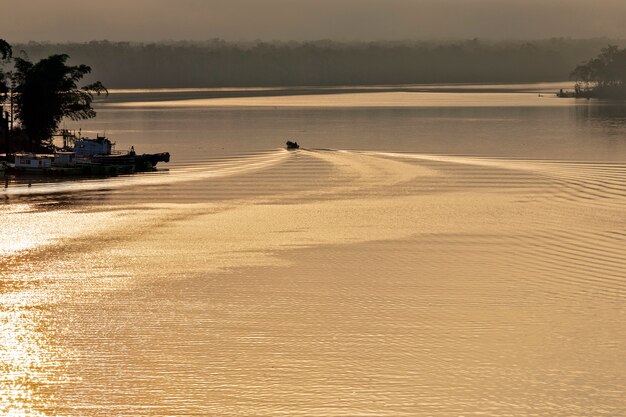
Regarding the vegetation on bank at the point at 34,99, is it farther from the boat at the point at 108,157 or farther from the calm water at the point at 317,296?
the calm water at the point at 317,296

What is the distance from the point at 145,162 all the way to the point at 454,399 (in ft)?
235

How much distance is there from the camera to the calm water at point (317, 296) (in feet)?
89.4

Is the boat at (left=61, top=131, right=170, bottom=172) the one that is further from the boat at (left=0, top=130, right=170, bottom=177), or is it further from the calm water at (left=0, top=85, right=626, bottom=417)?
the calm water at (left=0, top=85, right=626, bottom=417)

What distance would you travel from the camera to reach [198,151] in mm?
114750

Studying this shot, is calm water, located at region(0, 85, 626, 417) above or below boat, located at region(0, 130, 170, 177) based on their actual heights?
below

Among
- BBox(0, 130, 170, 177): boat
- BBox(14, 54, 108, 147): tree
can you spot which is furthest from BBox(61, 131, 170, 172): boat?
BBox(14, 54, 108, 147): tree

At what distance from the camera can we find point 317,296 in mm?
37938

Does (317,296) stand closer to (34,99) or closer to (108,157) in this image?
(108,157)

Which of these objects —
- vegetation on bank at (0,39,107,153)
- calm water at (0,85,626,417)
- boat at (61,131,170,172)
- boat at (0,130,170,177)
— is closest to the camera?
calm water at (0,85,626,417)

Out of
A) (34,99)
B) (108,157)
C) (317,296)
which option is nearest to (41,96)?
(34,99)

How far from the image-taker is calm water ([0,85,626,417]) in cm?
2723

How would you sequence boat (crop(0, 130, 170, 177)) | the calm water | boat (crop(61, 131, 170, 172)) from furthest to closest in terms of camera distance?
boat (crop(61, 131, 170, 172)) → boat (crop(0, 130, 170, 177)) → the calm water

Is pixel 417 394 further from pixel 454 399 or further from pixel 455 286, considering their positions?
pixel 455 286

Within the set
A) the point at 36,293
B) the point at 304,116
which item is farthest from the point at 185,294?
the point at 304,116
